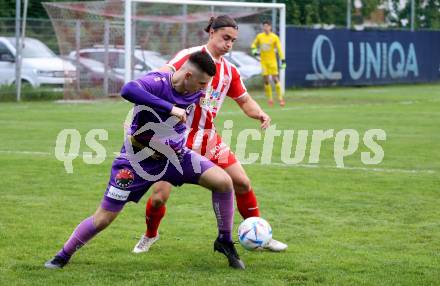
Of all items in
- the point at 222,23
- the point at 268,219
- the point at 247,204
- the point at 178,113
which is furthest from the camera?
the point at 268,219

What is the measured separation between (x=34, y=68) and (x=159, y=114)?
20.6 m

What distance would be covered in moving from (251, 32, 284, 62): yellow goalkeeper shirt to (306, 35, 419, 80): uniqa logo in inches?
287

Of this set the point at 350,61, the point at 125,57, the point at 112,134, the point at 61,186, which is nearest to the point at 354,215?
the point at 61,186

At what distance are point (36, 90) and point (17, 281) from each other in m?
20.5

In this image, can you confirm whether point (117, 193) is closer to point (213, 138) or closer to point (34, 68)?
point (213, 138)

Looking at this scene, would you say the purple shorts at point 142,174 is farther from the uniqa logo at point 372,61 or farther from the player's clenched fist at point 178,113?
the uniqa logo at point 372,61

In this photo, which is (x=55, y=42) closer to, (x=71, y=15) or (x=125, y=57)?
(x=71, y=15)

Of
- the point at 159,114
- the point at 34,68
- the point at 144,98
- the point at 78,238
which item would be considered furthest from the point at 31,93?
the point at 144,98

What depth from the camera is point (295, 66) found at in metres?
32.9

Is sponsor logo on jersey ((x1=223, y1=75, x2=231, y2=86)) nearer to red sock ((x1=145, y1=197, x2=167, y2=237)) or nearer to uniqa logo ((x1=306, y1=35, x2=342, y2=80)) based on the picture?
red sock ((x1=145, y1=197, x2=167, y2=237))

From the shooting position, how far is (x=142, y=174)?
21.7 feet

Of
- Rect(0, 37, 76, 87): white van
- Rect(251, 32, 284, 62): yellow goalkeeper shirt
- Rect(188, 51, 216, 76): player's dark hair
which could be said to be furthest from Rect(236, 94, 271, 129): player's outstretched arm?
Rect(0, 37, 76, 87): white van

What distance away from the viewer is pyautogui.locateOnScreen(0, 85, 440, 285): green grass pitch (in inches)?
257

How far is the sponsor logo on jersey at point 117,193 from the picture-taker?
6598 millimetres
